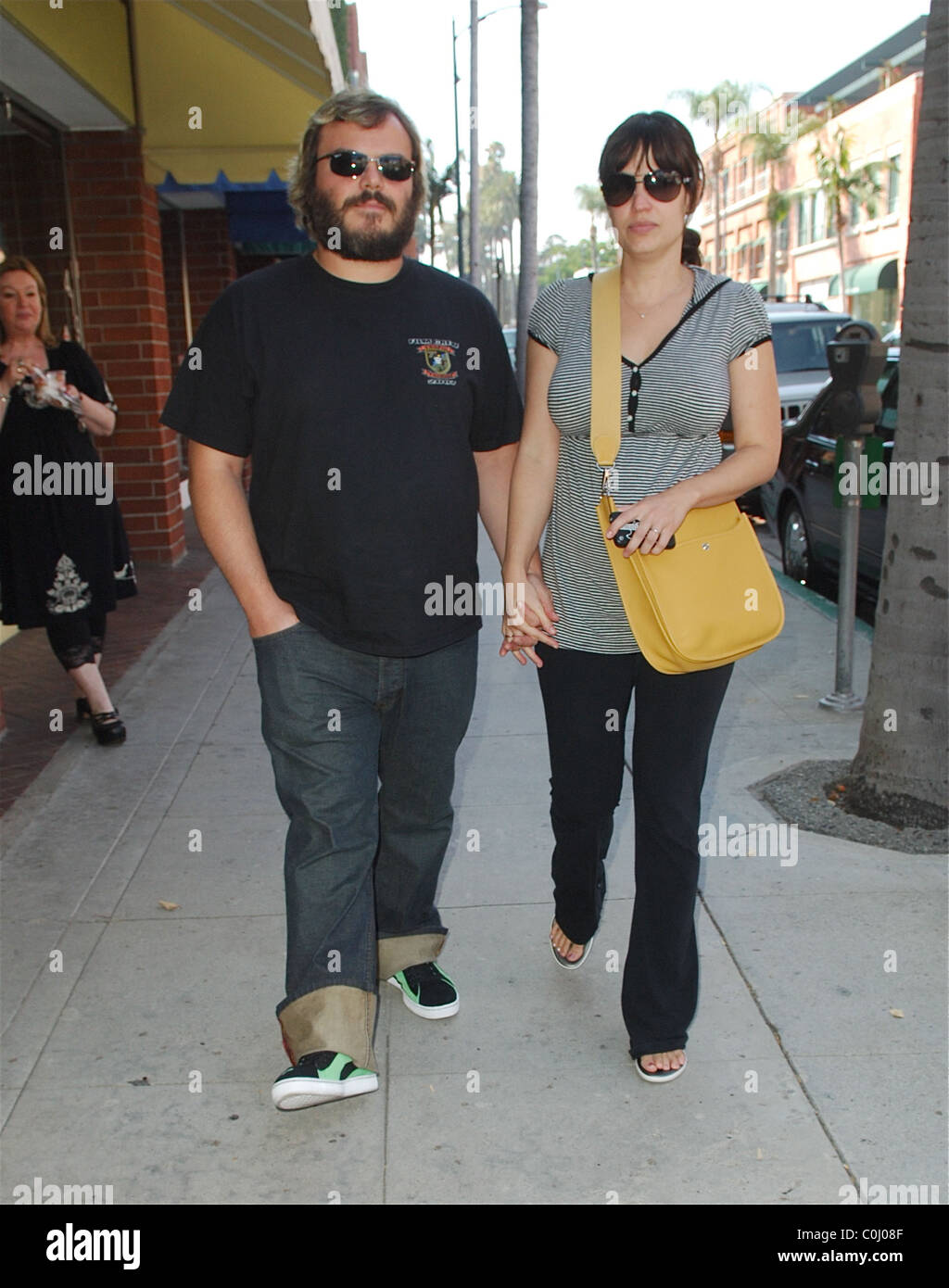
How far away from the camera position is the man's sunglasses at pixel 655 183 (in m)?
2.76

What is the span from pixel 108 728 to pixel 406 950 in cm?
257

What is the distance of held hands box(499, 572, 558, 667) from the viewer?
9.86 feet

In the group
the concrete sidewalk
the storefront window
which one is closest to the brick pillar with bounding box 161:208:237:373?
the concrete sidewalk

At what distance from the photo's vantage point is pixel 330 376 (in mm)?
2787

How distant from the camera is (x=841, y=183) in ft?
168

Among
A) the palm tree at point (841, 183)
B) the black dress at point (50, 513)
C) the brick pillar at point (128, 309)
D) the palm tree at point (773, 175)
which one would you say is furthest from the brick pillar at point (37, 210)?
the palm tree at point (773, 175)

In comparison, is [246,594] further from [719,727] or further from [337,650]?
[719,727]

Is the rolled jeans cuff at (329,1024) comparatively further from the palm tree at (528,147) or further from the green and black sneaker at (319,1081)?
the palm tree at (528,147)

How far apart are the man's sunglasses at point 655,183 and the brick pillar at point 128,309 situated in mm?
6914

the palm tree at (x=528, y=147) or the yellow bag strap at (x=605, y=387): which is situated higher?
the palm tree at (x=528, y=147)

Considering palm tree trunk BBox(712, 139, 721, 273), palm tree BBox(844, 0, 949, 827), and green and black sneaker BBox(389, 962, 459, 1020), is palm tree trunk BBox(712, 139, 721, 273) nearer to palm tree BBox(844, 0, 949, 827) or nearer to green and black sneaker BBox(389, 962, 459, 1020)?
palm tree BBox(844, 0, 949, 827)

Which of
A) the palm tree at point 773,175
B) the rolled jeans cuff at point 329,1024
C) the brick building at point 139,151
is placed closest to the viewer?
the rolled jeans cuff at point 329,1024

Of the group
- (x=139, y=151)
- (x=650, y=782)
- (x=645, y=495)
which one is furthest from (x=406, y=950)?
(x=139, y=151)

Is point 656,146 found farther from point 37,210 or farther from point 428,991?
point 37,210
